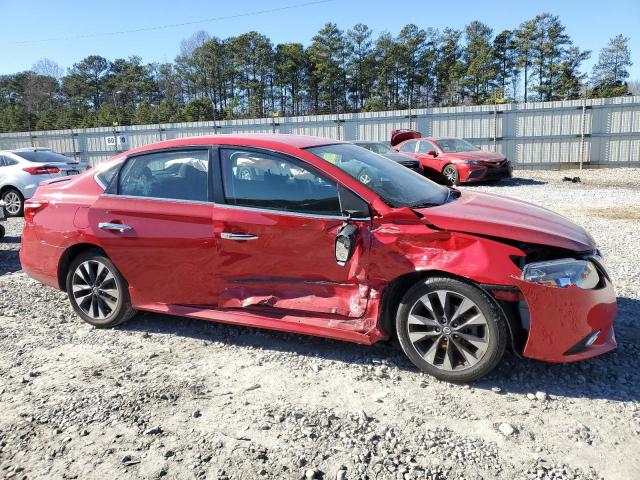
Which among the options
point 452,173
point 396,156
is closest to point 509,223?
point 396,156

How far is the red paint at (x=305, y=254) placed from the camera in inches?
124

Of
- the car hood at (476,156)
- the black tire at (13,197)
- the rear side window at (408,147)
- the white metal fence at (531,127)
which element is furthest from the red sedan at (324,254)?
the white metal fence at (531,127)

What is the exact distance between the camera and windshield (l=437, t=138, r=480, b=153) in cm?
1580

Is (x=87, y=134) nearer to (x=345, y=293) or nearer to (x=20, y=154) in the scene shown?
(x=20, y=154)

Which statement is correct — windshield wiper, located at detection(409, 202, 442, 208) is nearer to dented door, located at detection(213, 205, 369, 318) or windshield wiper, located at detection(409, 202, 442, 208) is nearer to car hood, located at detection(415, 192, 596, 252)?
car hood, located at detection(415, 192, 596, 252)

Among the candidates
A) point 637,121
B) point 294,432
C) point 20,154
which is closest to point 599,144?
point 637,121

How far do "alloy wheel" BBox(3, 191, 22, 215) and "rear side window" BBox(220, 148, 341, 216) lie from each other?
9.28 m

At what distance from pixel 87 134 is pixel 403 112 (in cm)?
1623

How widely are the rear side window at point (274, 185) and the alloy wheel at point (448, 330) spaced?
88 cm

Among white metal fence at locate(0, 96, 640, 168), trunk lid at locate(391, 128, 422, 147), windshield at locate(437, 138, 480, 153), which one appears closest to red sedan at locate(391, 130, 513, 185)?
windshield at locate(437, 138, 480, 153)

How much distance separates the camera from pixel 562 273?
10.3 ft

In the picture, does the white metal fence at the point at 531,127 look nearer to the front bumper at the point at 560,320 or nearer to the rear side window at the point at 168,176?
the rear side window at the point at 168,176

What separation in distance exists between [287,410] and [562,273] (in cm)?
185

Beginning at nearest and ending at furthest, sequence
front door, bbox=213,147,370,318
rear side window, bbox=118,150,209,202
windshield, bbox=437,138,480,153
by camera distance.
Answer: front door, bbox=213,147,370,318, rear side window, bbox=118,150,209,202, windshield, bbox=437,138,480,153
